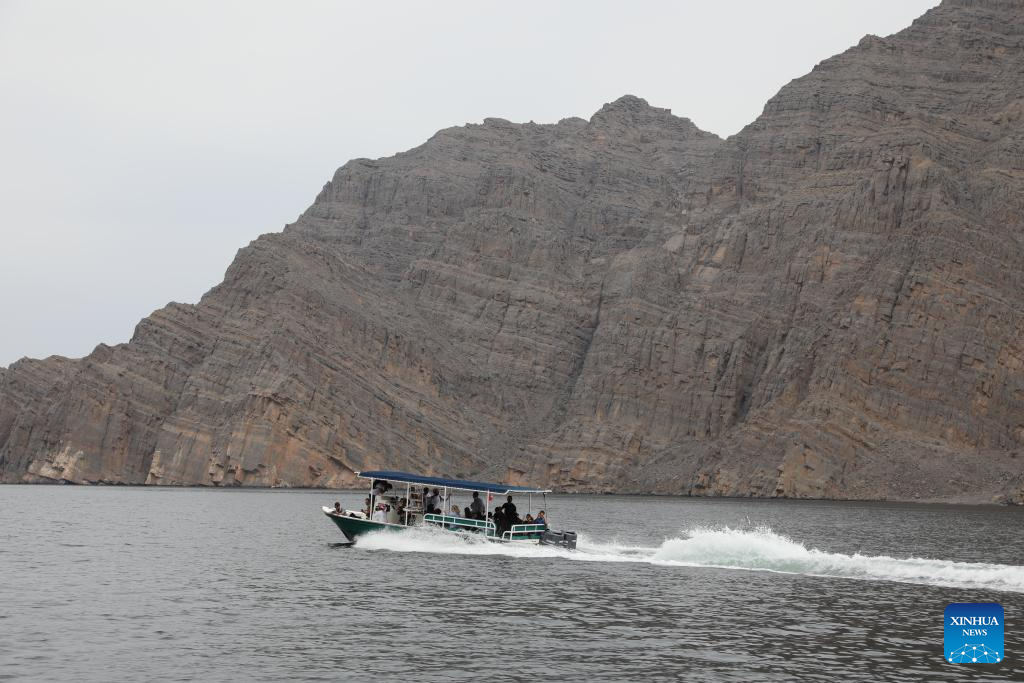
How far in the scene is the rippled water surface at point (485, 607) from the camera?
115ft

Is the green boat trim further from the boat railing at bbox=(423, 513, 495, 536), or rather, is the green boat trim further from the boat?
the boat railing at bbox=(423, 513, 495, 536)

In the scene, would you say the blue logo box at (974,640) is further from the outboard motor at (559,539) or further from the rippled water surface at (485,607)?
the outboard motor at (559,539)

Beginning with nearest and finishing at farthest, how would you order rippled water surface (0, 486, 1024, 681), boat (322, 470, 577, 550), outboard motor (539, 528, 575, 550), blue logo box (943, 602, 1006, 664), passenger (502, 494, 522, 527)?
blue logo box (943, 602, 1006, 664) → rippled water surface (0, 486, 1024, 681) → outboard motor (539, 528, 575, 550) → boat (322, 470, 577, 550) → passenger (502, 494, 522, 527)

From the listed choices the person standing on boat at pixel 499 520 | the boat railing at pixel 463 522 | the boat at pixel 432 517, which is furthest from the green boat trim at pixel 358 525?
the person standing on boat at pixel 499 520

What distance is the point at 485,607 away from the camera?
153ft

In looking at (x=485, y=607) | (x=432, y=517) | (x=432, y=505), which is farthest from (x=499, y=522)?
(x=485, y=607)

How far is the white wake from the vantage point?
2110 inches

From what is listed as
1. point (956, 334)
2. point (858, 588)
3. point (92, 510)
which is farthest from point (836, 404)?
point (858, 588)

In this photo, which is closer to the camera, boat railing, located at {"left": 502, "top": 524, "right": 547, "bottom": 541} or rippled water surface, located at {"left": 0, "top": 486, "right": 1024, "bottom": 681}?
rippled water surface, located at {"left": 0, "top": 486, "right": 1024, "bottom": 681}

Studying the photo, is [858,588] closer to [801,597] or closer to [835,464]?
[801,597]

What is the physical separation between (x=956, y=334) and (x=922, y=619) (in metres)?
152

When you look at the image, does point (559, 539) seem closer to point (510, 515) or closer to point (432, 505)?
point (510, 515)

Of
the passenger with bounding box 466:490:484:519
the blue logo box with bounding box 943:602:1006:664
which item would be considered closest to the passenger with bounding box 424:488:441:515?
the passenger with bounding box 466:490:484:519

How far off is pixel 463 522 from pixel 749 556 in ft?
58.3
